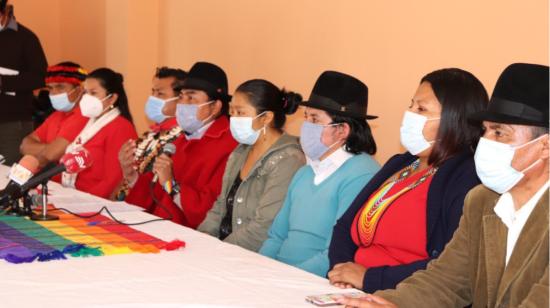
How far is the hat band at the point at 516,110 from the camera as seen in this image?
2.12 m

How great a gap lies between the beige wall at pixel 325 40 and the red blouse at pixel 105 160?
973mm

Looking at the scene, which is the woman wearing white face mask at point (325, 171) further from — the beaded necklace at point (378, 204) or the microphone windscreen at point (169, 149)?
the microphone windscreen at point (169, 149)

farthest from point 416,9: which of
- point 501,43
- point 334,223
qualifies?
point 334,223

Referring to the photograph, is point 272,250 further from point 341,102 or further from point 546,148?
point 546,148

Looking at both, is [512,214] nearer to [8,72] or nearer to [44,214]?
[44,214]

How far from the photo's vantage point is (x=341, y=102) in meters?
3.34

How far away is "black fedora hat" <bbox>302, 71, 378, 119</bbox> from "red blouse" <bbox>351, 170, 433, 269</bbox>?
557 millimetres

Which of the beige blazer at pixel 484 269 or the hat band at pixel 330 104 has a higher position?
the hat band at pixel 330 104

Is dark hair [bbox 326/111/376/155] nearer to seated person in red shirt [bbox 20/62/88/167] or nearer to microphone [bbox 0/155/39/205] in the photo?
microphone [bbox 0/155/39/205]

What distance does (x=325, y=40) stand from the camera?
4.59 metres

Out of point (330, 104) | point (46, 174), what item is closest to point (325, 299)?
point (330, 104)

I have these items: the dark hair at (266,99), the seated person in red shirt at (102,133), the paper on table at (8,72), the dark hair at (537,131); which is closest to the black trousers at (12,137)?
the paper on table at (8,72)

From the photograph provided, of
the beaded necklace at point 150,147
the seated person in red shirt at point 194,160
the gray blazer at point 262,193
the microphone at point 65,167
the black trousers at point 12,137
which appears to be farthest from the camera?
the black trousers at point 12,137

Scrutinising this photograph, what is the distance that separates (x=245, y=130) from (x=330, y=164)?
0.66 m
